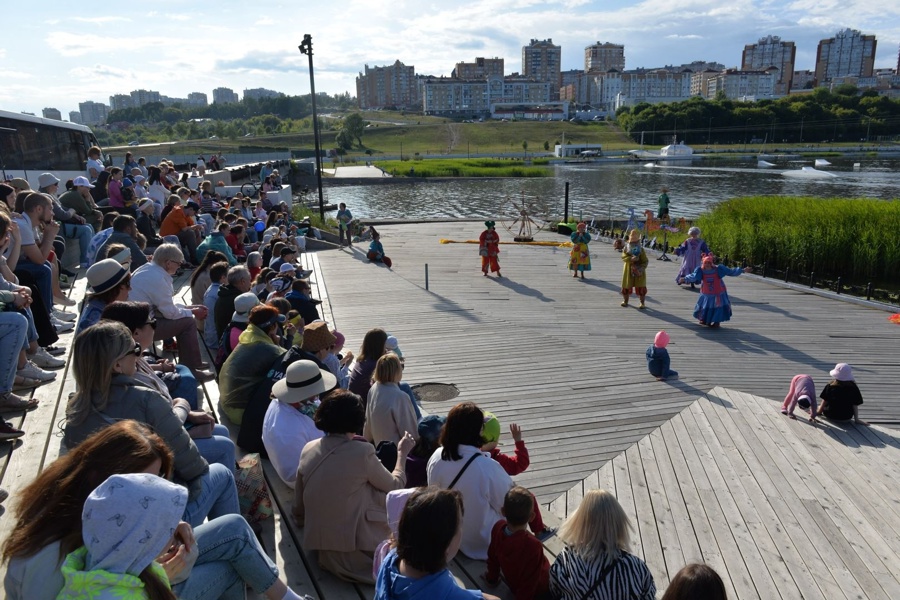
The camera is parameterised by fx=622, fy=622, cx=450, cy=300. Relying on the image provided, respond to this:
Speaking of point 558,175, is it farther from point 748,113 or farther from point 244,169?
point 748,113

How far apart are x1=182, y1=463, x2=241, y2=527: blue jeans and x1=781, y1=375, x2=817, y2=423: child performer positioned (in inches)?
248

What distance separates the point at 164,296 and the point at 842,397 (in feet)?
23.4

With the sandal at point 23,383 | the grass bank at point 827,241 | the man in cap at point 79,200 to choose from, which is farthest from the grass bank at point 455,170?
the sandal at point 23,383

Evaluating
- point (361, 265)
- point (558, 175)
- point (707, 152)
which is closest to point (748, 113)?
point (707, 152)

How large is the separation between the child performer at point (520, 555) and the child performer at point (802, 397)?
4.98 m

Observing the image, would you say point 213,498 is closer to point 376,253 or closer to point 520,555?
point 520,555

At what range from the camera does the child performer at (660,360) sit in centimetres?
816

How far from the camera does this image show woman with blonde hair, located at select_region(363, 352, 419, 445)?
4516 millimetres

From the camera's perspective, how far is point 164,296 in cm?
563

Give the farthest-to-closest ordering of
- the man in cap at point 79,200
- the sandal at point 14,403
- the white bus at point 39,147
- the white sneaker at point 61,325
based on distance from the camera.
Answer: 1. the white bus at point 39,147
2. the man in cap at point 79,200
3. the white sneaker at point 61,325
4. the sandal at point 14,403

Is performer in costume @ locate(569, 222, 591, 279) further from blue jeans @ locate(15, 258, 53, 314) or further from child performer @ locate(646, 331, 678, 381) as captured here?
blue jeans @ locate(15, 258, 53, 314)

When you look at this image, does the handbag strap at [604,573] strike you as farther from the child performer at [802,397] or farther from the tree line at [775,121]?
the tree line at [775,121]

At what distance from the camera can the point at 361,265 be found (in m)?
15.8

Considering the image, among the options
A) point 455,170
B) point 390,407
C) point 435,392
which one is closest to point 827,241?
point 435,392
